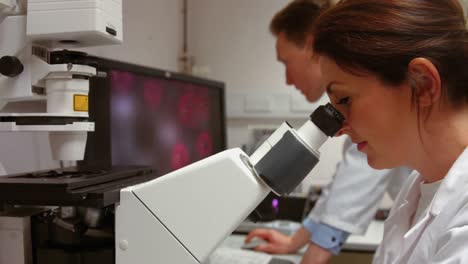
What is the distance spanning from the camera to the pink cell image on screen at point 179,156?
1.55 m

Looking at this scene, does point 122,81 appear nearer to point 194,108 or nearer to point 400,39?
point 194,108

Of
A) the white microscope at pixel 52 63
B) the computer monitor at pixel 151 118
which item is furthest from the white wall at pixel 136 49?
the white microscope at pixel 52 63

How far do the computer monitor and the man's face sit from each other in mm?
357

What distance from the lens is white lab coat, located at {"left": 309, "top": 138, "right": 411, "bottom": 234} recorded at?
142 cm

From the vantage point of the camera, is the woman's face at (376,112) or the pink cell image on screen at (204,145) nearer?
the woman's face at (376,112)

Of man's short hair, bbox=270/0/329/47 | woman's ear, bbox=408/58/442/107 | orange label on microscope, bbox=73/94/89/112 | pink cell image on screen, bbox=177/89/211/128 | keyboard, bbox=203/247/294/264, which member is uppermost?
man's short hair, bbox=270/0/329/47

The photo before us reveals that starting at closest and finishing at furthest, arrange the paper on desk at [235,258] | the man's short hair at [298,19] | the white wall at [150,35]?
1. the paper on desk at [235,258]
2. the man's short hair at [298,19]
3. the white wall at [150,35]

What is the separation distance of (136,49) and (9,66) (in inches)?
44.6

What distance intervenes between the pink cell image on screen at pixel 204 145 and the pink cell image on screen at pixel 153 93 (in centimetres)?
32

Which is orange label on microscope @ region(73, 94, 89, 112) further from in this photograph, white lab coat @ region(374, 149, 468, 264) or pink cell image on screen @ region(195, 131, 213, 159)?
pink cell image on screen @ region(195, 131, 213, 159)

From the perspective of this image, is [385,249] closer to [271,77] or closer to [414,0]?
[414,0]

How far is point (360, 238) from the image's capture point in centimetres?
178

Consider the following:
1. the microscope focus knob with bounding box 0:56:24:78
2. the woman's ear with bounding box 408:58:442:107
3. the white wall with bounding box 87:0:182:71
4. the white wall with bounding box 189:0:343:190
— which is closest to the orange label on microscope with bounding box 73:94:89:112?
the microscope focus knob with bounding box 0:56:24:78

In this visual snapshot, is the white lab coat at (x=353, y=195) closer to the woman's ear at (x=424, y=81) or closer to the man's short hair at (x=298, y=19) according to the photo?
the man's short hair at (x=298, y=19)
